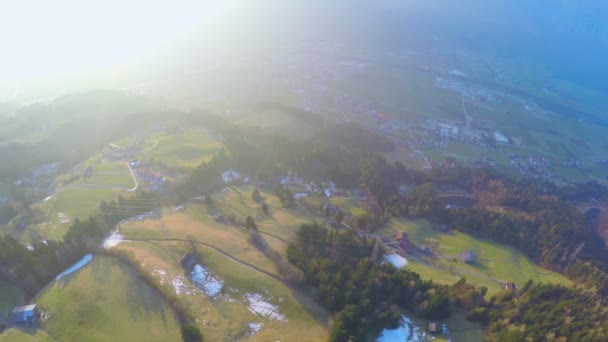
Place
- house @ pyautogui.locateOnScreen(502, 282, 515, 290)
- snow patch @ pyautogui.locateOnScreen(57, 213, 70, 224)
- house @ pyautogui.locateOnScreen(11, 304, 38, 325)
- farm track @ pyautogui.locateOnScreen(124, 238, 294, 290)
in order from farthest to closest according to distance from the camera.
→ 1. snow patch @ pyautogui.locateOnScreen(57, 213, 70, 224)
2. house @ pyautogui.locateOnScreen(502, 282, 515, 290)
3. farm track @ pyautogui.locateOnScreen(124, 238, 294, 290)
4. house @ pyautogui.locateOnScreen(11, 304, 38, 325)

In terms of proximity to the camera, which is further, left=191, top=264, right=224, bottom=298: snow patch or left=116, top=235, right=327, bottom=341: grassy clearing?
left=191, top=264, right=224, bottom=298: snow patch

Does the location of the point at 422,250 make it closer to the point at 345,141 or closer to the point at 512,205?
the point at 512,205

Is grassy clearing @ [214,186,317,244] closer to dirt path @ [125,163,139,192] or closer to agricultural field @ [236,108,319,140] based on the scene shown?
dirt path @ [125,163,139,192]

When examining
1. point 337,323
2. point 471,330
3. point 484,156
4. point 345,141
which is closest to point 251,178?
point 345,141

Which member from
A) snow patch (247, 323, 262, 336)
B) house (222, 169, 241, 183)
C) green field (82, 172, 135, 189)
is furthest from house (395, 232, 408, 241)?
green field (82, 172, 135, 189)

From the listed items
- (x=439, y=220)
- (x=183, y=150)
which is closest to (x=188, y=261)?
(x=183, y=150)

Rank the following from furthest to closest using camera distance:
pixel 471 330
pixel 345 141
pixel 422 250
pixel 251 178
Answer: pixel 345 141 < pixel 251 178 < pixel 422 250 < pixel 471 330
